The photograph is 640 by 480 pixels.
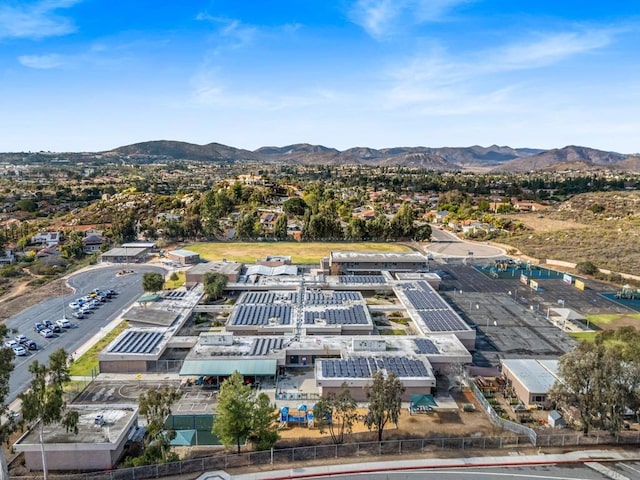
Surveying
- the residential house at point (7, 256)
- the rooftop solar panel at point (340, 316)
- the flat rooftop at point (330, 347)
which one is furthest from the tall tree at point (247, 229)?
the flat rooftop at point (330, 347)

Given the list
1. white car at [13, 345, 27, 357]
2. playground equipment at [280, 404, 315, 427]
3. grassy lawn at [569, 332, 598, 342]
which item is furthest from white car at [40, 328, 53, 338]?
grassy lawn at [569, 332, 598, 342]

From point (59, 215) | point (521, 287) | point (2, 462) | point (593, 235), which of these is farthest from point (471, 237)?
point (59, 215)

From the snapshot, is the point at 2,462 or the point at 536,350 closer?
the point at 2,462

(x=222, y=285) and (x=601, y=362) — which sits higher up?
(x=601, y=362)

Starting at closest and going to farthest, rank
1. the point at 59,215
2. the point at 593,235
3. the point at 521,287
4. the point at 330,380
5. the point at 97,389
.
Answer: the point at 330,380
the point at 97,389
the point at 521,287
the point at 593,235
the point at 59,215

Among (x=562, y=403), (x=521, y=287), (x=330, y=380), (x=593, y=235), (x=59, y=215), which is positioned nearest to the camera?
(x=562, y=403)

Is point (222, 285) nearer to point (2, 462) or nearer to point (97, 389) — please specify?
point (97, 389)

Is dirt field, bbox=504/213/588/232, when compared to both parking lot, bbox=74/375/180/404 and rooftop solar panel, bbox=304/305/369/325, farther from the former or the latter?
parking lot, bbox=74/375/180/404
